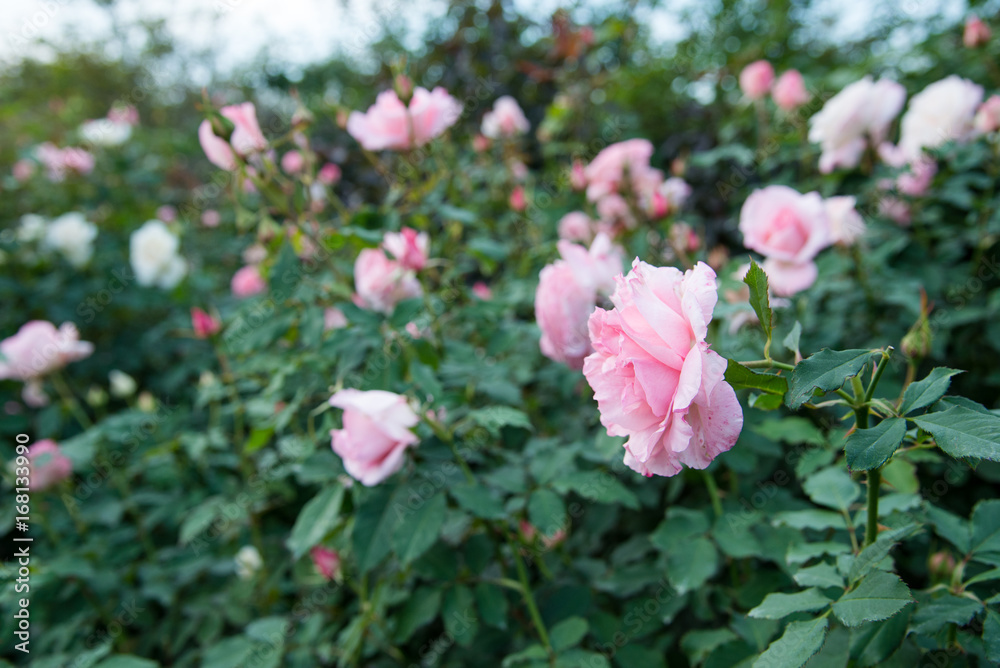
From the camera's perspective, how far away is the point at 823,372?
56cm

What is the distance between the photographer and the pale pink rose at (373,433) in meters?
0.92

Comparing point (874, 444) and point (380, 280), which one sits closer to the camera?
point (874, 444)

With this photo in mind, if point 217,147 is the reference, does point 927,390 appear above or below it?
below

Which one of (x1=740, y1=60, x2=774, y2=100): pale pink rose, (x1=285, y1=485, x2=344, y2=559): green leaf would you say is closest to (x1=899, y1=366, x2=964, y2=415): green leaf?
(x1=285, y1=485, x2=344, y2=559): green leaf

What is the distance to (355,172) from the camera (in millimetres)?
3916

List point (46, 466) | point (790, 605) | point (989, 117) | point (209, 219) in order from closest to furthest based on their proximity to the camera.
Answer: point (790, 605), point (989, 117), point (46, 466), point (209, 219)

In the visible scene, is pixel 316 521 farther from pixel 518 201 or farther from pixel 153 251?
pixel 153 251

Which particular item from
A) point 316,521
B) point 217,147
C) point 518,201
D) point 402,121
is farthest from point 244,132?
point 518,201

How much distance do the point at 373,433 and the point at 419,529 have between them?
176 millimetres

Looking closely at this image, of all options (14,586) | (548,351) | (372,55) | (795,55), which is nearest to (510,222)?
(548,351)

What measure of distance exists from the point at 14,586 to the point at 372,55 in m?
4.57

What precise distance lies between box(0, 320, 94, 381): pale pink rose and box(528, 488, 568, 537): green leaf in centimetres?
182

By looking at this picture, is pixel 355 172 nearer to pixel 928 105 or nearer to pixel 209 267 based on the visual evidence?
pixel 209 267

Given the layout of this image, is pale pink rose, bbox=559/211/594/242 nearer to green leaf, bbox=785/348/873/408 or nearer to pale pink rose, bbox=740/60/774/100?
pale pink rose, bbox=740/60/774/100
